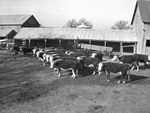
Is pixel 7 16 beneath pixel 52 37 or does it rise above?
above

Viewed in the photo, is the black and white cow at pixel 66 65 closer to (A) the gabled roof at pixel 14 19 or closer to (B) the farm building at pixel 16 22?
(B) the farm building at pixel 16 22

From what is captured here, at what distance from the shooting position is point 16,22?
42.4 meters

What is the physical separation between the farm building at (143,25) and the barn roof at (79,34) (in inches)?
59.5

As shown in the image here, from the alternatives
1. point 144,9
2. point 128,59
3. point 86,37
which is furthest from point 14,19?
point 128,59

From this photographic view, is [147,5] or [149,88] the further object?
[147,5]

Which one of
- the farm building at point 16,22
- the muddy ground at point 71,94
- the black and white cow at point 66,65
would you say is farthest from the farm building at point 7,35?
the black and white cow at point 66,65

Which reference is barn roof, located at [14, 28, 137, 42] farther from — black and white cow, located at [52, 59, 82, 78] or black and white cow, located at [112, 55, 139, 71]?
black and white cow, located at [52, 59, 82, 78]

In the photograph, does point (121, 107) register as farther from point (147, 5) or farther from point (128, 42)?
point (147, 5)

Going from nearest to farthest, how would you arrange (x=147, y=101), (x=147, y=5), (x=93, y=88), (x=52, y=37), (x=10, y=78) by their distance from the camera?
(x=147, y=101), (x=93, y=88), (x=10, y=78), (x=147, y=5), (x=52, y=37)

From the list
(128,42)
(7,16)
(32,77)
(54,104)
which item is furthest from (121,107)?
(7,16)

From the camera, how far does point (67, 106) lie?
772 cm

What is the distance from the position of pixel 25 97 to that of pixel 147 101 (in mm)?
6966

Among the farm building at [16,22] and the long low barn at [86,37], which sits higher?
the farm building at [16,22]

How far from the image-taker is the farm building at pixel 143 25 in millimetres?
22422
